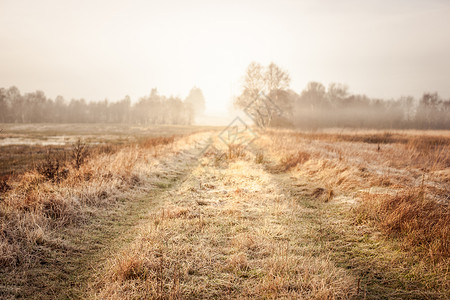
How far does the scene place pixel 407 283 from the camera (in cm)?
262

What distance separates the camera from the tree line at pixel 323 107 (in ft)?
102

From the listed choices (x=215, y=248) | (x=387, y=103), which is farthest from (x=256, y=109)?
(x=387, y=103)

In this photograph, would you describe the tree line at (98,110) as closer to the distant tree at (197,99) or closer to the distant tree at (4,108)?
the distant tree at (4,108)

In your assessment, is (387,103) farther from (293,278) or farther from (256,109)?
(293,278)

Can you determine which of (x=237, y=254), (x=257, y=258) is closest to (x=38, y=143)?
(x=237, y=254)

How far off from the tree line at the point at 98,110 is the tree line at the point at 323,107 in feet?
136

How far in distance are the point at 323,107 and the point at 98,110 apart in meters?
80.8

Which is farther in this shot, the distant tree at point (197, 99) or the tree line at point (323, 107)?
the distant tree at point (197, 99)

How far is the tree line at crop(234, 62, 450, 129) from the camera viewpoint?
31.2 m

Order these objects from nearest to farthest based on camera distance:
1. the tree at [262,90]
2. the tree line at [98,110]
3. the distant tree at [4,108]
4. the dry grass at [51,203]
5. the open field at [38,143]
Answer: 1. the dry grass at [51,203]
2. the open field at [38,143]
3. the tree at [262,90]
4. the distant tree at [4,108]
5. the tree line at [98,110]

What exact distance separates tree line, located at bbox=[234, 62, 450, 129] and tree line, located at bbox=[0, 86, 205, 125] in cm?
4156

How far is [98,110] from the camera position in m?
79.2

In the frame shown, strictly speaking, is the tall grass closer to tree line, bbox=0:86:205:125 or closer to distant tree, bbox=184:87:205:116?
tree line, bbox=0:86:205:125

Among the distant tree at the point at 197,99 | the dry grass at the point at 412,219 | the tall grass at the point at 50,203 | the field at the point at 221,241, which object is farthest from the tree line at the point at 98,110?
the dry grass at the point at 412,219
